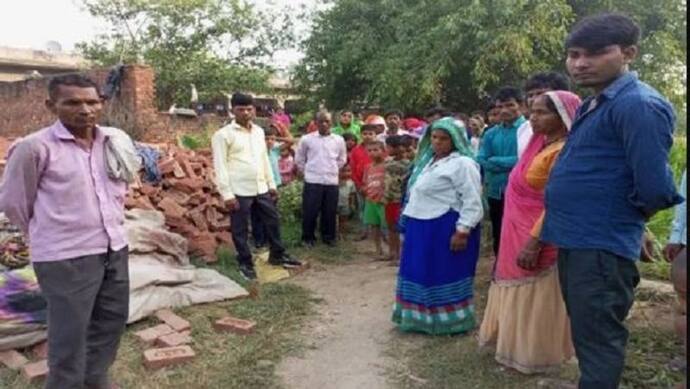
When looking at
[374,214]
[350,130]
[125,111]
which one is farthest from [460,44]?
[125,111]

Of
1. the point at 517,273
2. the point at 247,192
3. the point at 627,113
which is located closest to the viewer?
the point at 627,113

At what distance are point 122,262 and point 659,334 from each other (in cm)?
334

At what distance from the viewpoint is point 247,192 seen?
5.59 meters

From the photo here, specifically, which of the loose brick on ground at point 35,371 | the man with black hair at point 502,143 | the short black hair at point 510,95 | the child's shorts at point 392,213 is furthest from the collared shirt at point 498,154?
the loose brick on ground at point 35,371

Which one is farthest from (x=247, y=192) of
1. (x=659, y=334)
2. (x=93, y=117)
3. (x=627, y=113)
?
(x=627, y=113)

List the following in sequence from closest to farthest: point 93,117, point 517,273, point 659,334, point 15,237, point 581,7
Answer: point 93,117, point 517,273, point 659,334, point 15,237, point 581,7

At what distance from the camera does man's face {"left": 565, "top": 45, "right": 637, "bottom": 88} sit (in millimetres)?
2346

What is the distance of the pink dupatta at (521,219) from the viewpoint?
10.7 ft

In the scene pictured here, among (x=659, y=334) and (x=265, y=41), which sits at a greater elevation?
(x=265, y=41)

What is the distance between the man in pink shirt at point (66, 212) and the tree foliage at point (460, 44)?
870 cm

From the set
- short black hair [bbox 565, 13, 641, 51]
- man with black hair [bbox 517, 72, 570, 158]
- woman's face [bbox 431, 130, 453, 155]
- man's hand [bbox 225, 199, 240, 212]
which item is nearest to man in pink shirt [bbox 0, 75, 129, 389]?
woman's face [bbox 431, 130, 453, 155]

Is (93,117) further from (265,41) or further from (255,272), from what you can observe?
(265,41)

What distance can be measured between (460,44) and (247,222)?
6.78 m

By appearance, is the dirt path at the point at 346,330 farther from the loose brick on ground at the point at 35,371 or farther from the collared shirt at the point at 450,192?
the loose brick on ground at the point at 35,371
